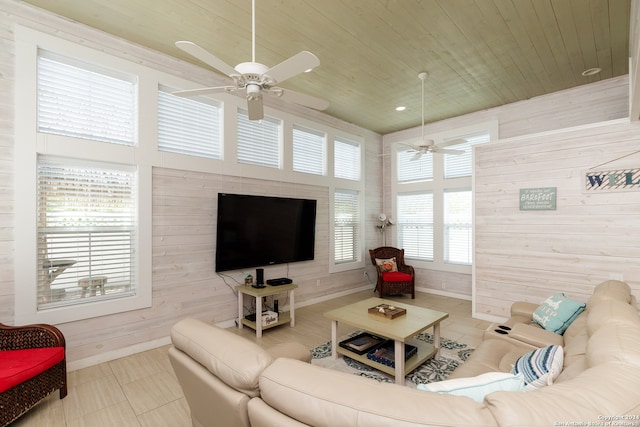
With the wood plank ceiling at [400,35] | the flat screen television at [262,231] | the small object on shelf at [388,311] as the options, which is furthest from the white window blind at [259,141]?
the small object on shelf at [388,311]

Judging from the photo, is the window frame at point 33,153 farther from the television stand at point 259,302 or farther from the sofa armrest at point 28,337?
the television stand at point 259,302

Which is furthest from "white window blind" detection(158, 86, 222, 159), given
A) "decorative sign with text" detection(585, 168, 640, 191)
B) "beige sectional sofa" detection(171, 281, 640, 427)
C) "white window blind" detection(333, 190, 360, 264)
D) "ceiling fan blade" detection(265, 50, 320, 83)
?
"decorative sign with text" detection(585, 168, 640, 191)

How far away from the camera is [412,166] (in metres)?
6.43

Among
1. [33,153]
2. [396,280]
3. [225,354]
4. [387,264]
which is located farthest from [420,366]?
[33,153]

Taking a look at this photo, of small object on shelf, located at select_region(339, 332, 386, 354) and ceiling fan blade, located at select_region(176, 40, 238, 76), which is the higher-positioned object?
ceiling fan blade, located at select_region(176, 40, 238, 76)

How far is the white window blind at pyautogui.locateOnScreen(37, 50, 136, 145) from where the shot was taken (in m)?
2.88

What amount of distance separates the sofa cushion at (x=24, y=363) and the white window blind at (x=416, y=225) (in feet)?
18.9

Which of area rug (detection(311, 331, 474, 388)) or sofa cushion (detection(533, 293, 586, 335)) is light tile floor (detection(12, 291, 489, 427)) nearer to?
area rug (detection(311, 331, 474, 388))

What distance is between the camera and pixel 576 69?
3.93 metres

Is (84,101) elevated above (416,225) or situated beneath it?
elevated above

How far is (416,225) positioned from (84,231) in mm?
5585

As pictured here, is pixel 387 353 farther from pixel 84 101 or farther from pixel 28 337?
pixel 84 101

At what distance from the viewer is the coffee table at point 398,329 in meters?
2.61

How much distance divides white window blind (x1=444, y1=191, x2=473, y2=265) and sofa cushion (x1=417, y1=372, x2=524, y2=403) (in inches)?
187
